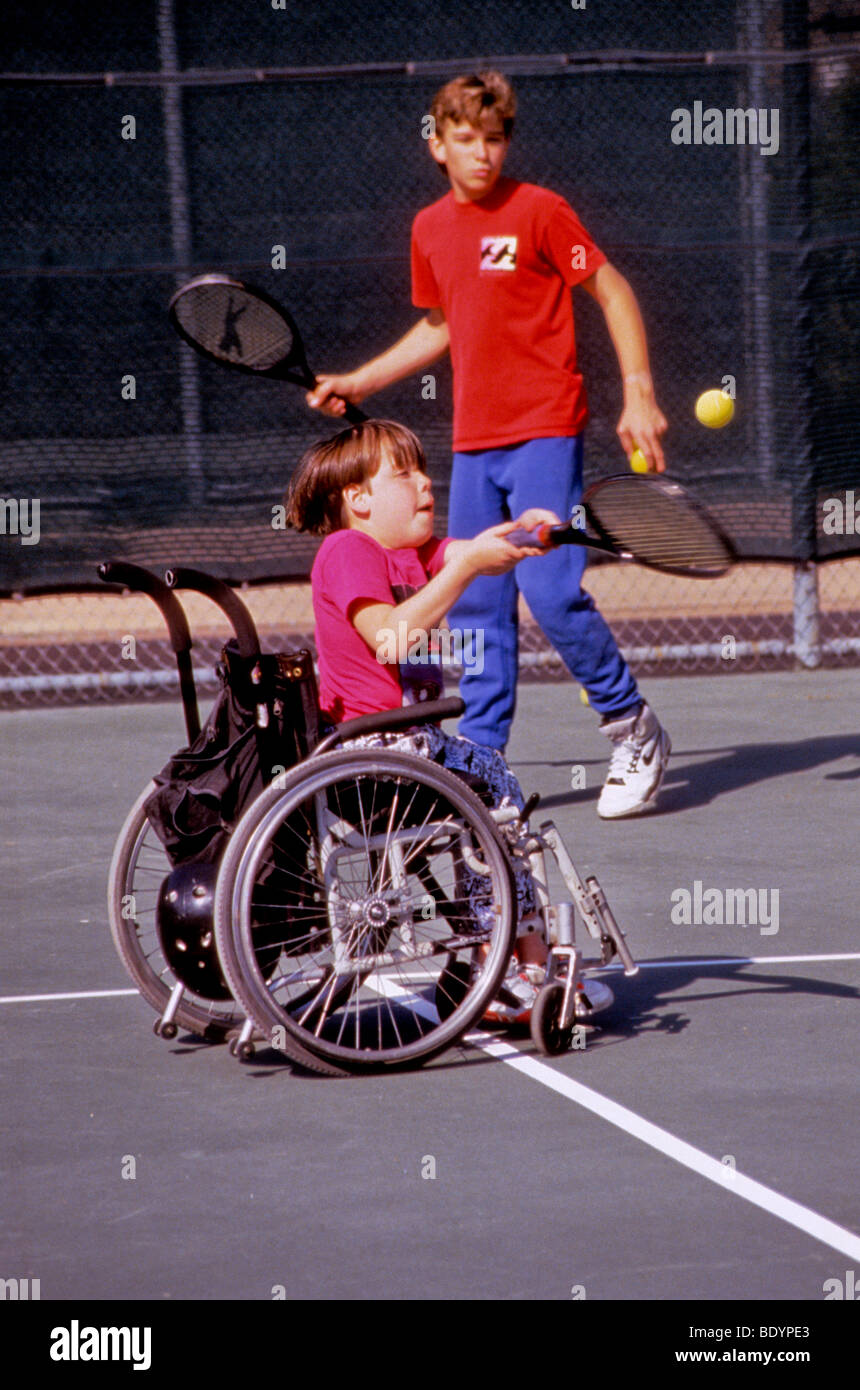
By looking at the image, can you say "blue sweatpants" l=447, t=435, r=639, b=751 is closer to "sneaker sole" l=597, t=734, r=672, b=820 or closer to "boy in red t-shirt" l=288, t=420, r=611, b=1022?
"sneaker sole" l=597, t=734, r=672, b=820

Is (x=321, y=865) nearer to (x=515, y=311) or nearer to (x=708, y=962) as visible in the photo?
(x=708, y=962)

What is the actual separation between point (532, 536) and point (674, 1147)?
1.15m

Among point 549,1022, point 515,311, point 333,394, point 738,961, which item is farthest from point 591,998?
point 515,311

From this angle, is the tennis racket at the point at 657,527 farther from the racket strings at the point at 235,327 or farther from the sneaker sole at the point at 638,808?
the sneaker sole at the point at 638,808

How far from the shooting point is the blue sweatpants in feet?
20.9

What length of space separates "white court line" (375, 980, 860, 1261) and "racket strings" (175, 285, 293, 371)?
7.54 ft

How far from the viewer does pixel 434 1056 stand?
13.4 feet

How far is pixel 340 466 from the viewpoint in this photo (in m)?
4.37

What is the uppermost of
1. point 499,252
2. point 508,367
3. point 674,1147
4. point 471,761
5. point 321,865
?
point 499,252

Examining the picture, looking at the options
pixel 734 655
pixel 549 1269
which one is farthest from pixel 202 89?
pixel 549 1269

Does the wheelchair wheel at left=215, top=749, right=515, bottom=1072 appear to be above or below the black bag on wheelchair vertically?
below

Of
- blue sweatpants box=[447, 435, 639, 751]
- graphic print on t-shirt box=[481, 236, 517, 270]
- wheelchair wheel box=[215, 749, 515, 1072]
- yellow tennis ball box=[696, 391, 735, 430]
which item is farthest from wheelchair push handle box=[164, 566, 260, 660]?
yellow tennis ball box=[696, 391, 735, 430]

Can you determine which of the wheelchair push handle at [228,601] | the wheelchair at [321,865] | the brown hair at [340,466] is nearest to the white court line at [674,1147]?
the wheelchair at [321,865]

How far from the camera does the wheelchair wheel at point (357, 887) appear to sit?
12.8 ft
